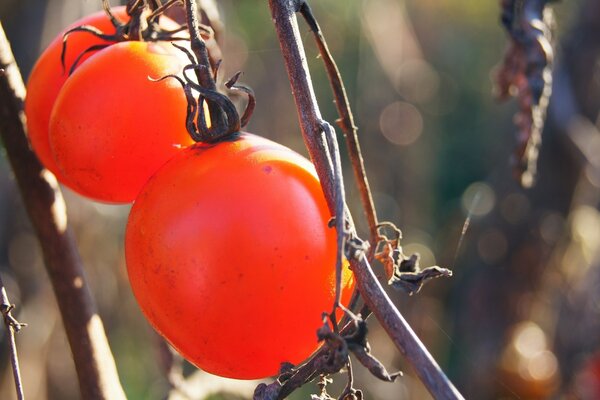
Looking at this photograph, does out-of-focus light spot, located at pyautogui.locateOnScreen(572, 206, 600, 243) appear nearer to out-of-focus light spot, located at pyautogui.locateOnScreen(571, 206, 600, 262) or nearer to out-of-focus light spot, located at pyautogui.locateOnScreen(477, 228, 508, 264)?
out-of-focus light spot, located at pyautogui.locateOnScreen(571, 206, 600, 262)

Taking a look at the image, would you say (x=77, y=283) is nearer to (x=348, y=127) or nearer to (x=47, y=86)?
(x=47, y=86)

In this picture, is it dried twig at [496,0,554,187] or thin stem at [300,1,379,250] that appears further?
dried twig at [496,0,554,187]

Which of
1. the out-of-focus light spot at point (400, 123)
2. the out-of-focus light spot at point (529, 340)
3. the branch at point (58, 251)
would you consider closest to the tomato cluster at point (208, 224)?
the branch at point (58, 251)

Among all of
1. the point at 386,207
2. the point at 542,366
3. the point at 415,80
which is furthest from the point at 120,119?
the point at 415,80

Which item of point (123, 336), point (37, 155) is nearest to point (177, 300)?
point (37, 155)

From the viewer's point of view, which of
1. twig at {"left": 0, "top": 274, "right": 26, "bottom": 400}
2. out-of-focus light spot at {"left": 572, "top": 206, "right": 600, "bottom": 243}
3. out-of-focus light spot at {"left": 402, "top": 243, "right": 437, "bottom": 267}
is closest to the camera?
twig at {"left": 0, "top": 274, "right": 26, "bottom": 400}

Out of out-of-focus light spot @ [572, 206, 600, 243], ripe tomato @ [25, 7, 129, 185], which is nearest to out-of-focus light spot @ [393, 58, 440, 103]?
out-of-focus light spot @ [572, 206, 600, 243]

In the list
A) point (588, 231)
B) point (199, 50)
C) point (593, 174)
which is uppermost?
point (199, 50)

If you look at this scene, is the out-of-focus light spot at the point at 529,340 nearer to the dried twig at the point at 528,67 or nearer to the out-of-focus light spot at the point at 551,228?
the out-of-focus light spot at the point at 551,228
